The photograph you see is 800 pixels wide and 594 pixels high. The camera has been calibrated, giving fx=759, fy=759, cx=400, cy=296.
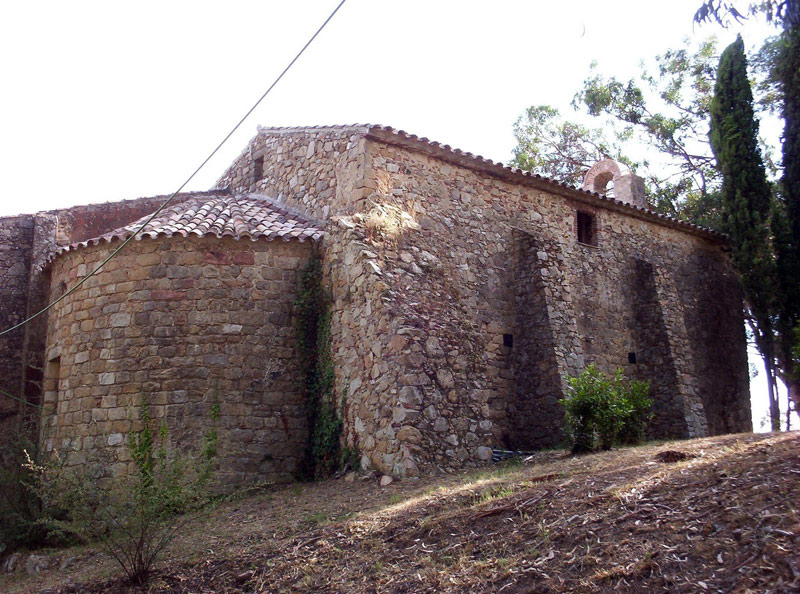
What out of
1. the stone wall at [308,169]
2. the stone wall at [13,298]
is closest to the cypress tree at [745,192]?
the stone wall at [308,169]

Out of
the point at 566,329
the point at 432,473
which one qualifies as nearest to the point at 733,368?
the point at 566,329

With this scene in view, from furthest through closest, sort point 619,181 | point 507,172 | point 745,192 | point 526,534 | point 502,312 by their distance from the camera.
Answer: point 619,181 → point 745,192 → point 507,172 → point 502,312 → point 526,534

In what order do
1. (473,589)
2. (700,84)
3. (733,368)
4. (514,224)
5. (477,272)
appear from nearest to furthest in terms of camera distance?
(473,589), (477,272), (514,224), (733,368), (700,84)

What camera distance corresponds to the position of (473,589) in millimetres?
6016

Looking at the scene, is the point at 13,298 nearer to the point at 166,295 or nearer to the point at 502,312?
the point at 166,295

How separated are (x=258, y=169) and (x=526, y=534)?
1063 centimetres

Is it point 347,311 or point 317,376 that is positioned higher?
point 347,311

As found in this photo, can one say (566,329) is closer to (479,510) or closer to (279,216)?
(279,216)

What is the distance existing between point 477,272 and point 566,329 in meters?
1.86

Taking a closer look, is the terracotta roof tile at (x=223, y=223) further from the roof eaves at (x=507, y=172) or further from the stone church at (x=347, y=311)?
the roof eaves at (x=507, y=172)

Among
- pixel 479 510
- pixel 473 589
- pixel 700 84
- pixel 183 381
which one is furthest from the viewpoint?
pixel 700 84

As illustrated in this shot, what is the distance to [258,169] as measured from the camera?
15328 millimetres

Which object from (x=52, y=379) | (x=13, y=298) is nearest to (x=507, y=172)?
(x=52, y=379)

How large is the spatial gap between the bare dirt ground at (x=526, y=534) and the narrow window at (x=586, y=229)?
6.61 metres
